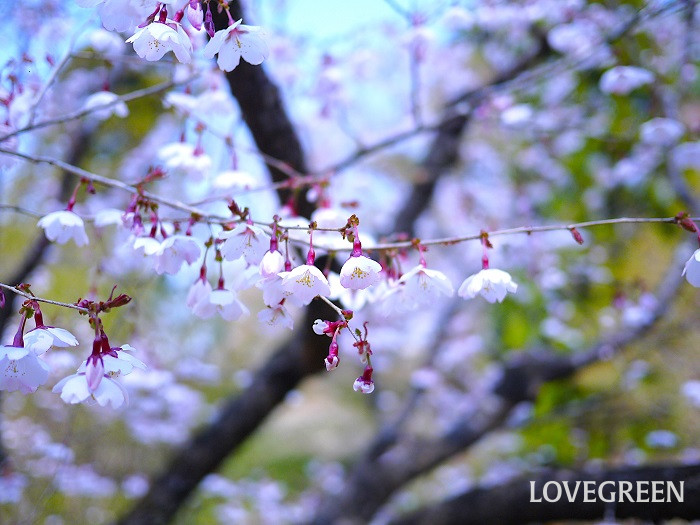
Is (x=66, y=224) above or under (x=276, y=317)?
above

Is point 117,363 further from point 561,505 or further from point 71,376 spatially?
point 561,505

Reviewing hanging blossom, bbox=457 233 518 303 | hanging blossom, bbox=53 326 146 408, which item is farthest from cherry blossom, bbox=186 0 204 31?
hanging blossom, bbox=457 233 518 303

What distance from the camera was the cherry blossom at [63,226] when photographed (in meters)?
0.93

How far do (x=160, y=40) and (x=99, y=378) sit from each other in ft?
1.40

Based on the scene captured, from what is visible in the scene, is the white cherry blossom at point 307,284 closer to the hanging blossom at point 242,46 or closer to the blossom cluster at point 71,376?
the blossom cluster at point 71,376

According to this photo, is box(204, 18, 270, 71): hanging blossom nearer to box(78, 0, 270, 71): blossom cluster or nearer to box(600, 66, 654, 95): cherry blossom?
box(78, 0, 270, 71): blossom cluster

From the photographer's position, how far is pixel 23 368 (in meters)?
0.71

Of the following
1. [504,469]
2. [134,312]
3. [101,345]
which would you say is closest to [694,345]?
[504,469]

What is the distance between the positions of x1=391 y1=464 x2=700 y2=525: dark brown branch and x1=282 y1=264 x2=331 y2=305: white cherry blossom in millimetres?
1370

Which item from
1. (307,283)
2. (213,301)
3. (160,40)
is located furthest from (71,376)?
(160,40)

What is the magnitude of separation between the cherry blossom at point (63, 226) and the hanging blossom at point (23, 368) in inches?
9.9

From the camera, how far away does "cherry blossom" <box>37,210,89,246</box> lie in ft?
3.06

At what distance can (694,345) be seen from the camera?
3.17m

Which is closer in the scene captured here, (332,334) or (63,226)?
(332,334)
